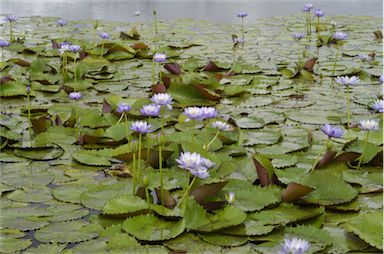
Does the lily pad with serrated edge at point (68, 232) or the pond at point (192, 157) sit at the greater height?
the pond at point (192, 157)

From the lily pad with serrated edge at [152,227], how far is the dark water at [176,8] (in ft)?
14.8

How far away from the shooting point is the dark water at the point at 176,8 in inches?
242

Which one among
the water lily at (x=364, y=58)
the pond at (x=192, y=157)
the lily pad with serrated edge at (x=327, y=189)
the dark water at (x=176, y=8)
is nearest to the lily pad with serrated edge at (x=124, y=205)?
the pond at (x=192, y=157)

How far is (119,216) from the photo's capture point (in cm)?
147

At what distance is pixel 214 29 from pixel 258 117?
2.85 m

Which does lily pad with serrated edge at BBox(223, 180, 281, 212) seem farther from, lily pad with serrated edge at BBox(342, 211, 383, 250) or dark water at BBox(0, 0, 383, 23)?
dark water at BBox(0, 0, 383, 23)

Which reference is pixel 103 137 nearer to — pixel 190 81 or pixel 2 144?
pixel 2 144

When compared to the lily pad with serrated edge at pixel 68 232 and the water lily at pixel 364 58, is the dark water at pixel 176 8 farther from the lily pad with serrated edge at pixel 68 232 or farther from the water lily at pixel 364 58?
the lily pad with serrated edge at pixel 68 232

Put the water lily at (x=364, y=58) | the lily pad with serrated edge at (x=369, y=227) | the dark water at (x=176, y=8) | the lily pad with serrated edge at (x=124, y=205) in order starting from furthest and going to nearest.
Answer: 1. the dark water at (x=176, y=8)
2. the water lily at (x=364, y=58)
3. the lily pad with serrated edge at (x=124, y=205)
4. the lily pad with serrated edge at (x=369, y=227)

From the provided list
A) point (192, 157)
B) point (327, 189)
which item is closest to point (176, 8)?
point (327, 189)

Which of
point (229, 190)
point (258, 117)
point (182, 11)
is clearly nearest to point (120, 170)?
point (229, 190)

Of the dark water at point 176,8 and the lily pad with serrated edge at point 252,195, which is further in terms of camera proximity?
the dark water at point 176,8

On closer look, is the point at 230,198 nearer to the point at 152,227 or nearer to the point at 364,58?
the point at 152,227

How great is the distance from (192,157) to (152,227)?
20cm
